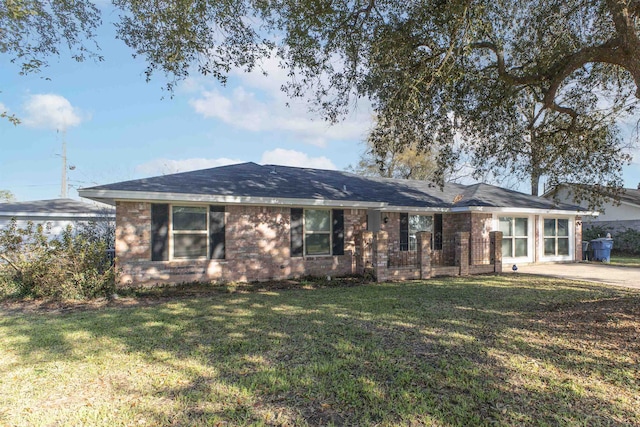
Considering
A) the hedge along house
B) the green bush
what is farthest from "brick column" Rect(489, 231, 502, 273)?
the green bush

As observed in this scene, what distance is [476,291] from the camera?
30.2ft

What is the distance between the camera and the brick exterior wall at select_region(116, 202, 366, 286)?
9.29 metres

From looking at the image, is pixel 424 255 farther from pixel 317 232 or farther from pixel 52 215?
pixel 52 215

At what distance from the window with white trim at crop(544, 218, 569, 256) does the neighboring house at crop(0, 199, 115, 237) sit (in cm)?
1829

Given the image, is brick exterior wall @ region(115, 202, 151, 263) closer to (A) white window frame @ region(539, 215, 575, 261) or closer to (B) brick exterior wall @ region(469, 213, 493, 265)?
(B) brick exterior wall @ region(469, 213, 493, 265)

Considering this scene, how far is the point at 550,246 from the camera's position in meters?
16.2

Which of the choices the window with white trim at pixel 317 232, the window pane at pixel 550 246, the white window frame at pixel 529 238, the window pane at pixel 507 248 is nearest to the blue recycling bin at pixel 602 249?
the window pane at pixel 550 246

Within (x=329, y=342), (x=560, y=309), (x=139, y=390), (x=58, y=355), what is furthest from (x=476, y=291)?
(x=58, y=355)

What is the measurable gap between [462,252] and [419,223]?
193 cm

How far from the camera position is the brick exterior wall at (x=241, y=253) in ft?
30.5

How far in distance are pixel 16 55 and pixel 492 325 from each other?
32.7 feet

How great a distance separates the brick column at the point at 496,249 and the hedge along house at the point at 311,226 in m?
0.04

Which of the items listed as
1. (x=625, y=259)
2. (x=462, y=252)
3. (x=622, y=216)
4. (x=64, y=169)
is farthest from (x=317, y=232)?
(x=64, y=169)

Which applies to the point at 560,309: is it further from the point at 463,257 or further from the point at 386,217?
the point at 386,217
